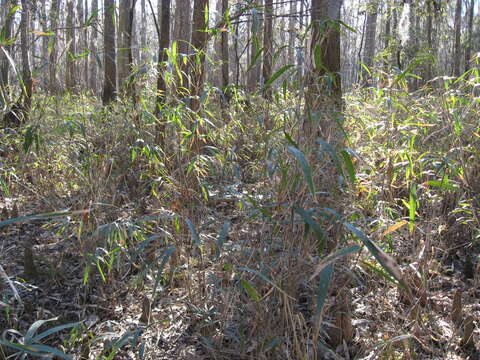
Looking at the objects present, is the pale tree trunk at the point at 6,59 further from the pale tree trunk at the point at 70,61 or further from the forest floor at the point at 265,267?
the forest floor at the point at 265,267

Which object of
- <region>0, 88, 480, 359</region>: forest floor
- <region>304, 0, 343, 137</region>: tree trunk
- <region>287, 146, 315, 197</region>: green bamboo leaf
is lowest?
<region>0, 88, 480, 359</region>: forest floor

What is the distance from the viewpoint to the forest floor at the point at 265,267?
6.31 ft

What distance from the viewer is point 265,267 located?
1.95 m

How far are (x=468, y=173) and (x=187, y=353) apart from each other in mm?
2261

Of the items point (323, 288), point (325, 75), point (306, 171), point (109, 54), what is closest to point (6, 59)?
point (109, 54)

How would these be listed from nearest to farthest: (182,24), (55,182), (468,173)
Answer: (468,173) → (55,182) → (182,24)

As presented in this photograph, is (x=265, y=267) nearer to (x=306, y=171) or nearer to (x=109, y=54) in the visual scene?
(x=306, y=171)

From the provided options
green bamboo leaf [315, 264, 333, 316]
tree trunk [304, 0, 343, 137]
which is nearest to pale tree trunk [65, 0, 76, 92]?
tree trunk [304, 0, 343, 137]

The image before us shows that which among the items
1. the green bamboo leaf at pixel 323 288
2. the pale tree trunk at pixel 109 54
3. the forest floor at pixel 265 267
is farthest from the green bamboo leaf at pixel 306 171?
the pale tree trunk at pixel 109 54

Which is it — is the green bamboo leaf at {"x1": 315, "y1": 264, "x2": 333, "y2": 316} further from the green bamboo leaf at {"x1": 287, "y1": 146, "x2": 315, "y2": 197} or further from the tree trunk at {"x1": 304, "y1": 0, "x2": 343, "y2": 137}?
the tree trunk at {"x1": 304, "y1": 0, "x2": 343, "y2": 137}

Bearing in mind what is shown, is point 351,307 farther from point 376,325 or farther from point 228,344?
point 228,344

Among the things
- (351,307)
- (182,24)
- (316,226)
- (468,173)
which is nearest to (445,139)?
(468,173)

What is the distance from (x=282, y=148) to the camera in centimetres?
225

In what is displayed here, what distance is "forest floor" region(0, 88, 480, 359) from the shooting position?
6.31 feet
